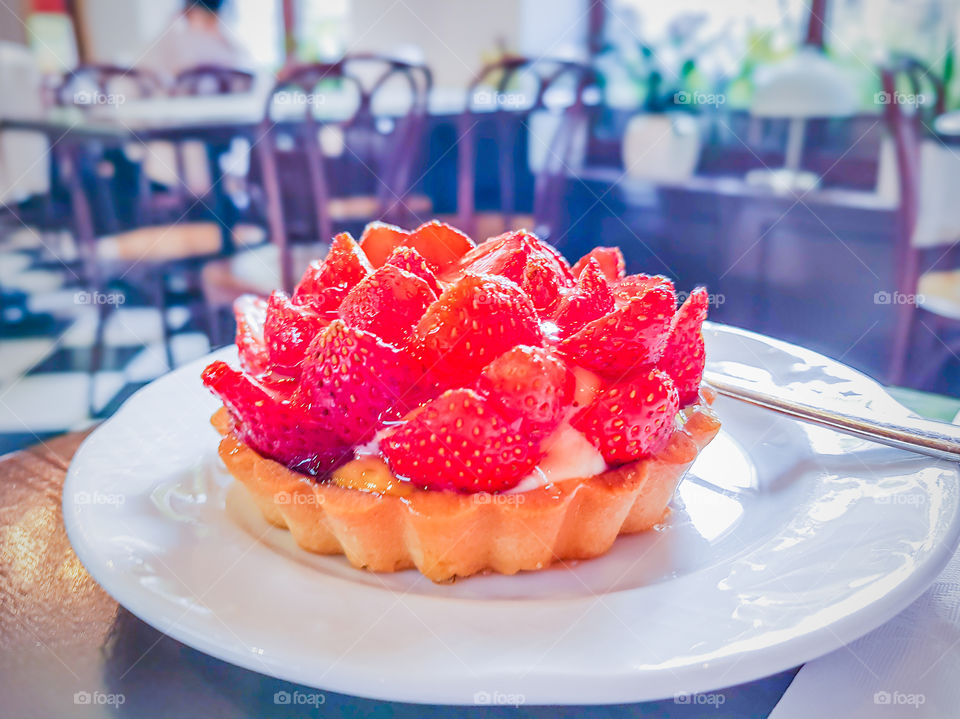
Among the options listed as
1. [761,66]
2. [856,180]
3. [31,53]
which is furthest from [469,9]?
[31,53]

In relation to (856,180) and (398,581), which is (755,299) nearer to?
(856,180)

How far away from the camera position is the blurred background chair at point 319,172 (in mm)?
3234

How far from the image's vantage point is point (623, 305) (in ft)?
3.05

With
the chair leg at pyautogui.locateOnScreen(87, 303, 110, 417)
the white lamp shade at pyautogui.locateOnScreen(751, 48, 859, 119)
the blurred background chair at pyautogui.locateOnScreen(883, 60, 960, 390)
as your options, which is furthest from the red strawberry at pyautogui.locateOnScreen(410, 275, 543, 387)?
the white lamp shade at pyautogui.locateOnScreen(751, 48, 859, 119)

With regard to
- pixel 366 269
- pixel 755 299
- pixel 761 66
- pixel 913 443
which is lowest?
pixel 755 299

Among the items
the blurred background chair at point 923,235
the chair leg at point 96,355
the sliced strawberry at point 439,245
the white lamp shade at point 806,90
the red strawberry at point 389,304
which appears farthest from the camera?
the white lamp shade at point 806,90

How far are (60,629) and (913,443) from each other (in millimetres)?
992

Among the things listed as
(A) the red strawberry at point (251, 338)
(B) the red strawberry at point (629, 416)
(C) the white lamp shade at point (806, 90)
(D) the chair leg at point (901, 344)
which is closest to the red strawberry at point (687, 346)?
(B) the red strawberry at point (629, 416)

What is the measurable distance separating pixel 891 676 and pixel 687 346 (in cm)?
46

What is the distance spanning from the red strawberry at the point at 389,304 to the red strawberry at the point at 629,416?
0.84ft

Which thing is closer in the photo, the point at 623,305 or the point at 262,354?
the point at 623,305

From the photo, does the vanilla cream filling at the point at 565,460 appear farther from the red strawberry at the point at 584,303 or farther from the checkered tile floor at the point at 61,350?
the checkered tile floor at the point at 61,350

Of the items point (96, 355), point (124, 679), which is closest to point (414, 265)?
point (124, 679)

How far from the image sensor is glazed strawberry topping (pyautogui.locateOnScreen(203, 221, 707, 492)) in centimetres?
85
